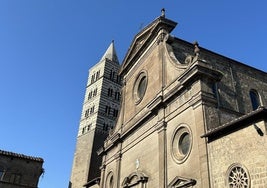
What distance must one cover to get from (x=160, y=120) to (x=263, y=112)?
614cm

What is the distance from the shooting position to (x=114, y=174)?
17609mm

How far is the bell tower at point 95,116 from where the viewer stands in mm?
33031

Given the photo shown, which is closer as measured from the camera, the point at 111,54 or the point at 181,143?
the point at 181,143

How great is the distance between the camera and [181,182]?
10969mm

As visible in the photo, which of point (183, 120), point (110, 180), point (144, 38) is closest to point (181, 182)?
point (183, 120)

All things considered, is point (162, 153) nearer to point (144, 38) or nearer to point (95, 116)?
point (144, 38)

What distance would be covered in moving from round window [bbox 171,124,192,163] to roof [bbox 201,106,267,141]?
1497 mm

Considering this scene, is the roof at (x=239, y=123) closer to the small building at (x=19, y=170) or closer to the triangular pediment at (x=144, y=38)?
the triangular pediment at (x=144, y=38)

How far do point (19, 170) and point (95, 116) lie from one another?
13457 millimetres

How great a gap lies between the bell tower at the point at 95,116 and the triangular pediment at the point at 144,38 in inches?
629

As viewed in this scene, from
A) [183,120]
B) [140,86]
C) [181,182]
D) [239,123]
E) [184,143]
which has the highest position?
[140,86]

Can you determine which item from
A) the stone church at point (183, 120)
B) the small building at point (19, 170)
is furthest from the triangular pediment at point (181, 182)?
the small building at point (19, 170)

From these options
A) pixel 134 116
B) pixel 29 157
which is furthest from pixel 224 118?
pixel 29 157

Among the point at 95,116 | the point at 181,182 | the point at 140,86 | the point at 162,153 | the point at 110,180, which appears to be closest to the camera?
the point at 181,182
